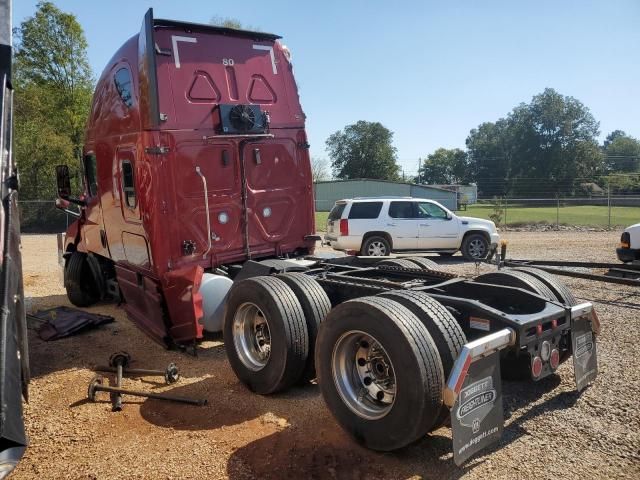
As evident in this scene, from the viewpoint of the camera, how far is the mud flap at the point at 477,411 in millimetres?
3129

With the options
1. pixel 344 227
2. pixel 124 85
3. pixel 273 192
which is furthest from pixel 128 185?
pixel 344 227

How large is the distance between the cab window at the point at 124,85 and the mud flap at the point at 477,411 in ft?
16.8

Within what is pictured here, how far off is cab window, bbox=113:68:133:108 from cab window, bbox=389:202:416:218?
919 centimetres

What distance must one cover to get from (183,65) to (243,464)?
4.60 metres

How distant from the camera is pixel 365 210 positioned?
14.6 metres

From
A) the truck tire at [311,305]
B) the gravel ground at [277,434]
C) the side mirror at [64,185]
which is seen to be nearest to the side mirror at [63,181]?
the side mirror at [64,185]

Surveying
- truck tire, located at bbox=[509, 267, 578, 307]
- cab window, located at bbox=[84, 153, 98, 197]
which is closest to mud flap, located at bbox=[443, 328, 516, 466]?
truck tire, located at bbox=[509, 267, 578, 307]

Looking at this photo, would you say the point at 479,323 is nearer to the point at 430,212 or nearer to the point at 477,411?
the point at 477,411

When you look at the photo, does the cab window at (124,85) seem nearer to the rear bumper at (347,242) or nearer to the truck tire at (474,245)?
the rear bumper at (347,242)

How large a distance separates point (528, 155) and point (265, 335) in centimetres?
8038

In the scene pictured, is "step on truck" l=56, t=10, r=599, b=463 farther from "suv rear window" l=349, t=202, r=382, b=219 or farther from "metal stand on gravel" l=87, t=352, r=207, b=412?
"suv rear window" l=349, t=202, r=382, b=219

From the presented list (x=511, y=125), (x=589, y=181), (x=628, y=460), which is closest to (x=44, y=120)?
(x=628, y=460)

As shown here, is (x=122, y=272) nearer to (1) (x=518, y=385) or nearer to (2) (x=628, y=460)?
(1) (x=518, y=385)

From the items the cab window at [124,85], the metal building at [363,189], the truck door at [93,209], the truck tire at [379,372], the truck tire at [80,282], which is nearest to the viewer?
the truck tire at [379,372]
